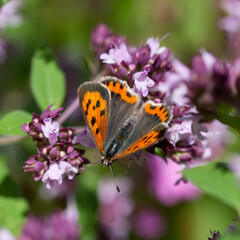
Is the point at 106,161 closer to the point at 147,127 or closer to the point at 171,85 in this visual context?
the point at 147,127

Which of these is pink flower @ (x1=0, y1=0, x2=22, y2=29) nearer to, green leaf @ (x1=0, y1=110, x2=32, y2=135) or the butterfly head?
green leaf @ (x1=0, y1=110, x2=32, y2=135)

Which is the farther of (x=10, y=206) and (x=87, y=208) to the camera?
(x=87, y=208)

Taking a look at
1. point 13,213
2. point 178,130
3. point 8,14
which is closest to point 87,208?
point 13,213

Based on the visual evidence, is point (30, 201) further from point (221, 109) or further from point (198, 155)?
point (221, 109)

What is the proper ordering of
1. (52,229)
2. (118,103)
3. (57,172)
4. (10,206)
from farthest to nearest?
1. (52,229)
2. (10,206)
3. (118,103)
4. (57,172)

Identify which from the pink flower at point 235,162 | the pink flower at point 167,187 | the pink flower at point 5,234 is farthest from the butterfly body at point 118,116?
the pink flower at point 167,187

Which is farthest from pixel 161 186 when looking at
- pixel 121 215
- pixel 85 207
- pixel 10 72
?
pixel 10 72

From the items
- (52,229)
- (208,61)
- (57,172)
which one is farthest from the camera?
(52,229)
